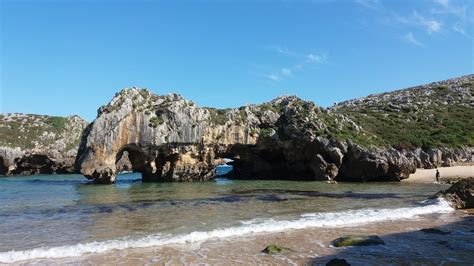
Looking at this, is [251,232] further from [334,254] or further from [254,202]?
[254,202]

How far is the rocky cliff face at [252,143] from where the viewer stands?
1762 inches

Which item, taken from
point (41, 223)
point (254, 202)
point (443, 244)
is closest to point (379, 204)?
point (254, 202)

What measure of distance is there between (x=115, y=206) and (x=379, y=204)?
599 inches

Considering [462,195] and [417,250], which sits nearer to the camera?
[417,250]

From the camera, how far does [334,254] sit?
40.0 feet

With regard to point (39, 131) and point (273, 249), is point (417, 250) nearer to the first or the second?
point (273, 249)

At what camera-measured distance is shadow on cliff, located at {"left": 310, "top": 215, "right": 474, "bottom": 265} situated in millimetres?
11258

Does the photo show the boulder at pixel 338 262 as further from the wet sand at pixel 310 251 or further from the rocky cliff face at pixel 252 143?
the rocky cliff face at pixel 252 143

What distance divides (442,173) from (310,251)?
3877 cm

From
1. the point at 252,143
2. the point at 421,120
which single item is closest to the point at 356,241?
the point at 252,143

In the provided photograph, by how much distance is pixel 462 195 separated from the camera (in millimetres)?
21484

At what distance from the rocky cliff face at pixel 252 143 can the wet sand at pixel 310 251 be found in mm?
30285

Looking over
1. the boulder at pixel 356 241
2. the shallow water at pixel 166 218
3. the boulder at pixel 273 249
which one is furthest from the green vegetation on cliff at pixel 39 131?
the boulder at pixel 356 241

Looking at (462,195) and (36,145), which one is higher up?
(36,145)
